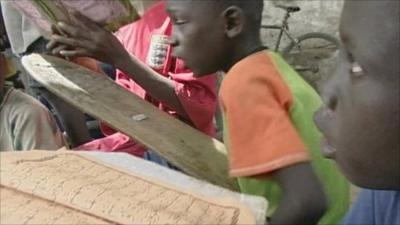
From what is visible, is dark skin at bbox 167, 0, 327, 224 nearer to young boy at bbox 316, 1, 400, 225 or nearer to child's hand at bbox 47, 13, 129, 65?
child's hand at bbox 47, 13, 129, 65

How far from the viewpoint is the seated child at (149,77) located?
2229mm

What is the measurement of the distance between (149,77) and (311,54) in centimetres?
426

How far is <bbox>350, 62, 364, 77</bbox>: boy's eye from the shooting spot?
1094mm

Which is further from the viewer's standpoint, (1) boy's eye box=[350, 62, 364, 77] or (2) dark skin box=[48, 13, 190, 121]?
(2) dark skin box=[48, 13, 190, 121]

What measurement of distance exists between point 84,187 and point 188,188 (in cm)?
17

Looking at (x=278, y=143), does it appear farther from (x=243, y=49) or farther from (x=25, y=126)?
(x=25, y=126)

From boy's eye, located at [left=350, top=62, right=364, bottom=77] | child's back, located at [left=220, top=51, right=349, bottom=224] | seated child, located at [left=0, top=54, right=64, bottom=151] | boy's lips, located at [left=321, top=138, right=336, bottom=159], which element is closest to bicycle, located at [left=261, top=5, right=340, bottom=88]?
seated child, located at [left=0, top=54, right=64, bottom=151]

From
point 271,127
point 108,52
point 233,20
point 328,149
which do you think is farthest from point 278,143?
point 108,52

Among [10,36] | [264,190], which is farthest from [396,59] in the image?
[10,36]

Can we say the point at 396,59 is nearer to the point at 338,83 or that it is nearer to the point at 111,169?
the point at 338,83

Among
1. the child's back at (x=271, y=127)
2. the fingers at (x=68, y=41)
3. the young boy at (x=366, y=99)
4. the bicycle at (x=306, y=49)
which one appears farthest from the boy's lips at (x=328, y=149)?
the bicycle at (x=306, y=49)

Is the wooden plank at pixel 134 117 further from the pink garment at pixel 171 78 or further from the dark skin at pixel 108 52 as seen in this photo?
the pink garment at pixel 171 78

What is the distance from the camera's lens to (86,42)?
2.15 m

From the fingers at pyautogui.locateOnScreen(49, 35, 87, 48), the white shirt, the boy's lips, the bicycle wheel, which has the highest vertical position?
the boy's lips
